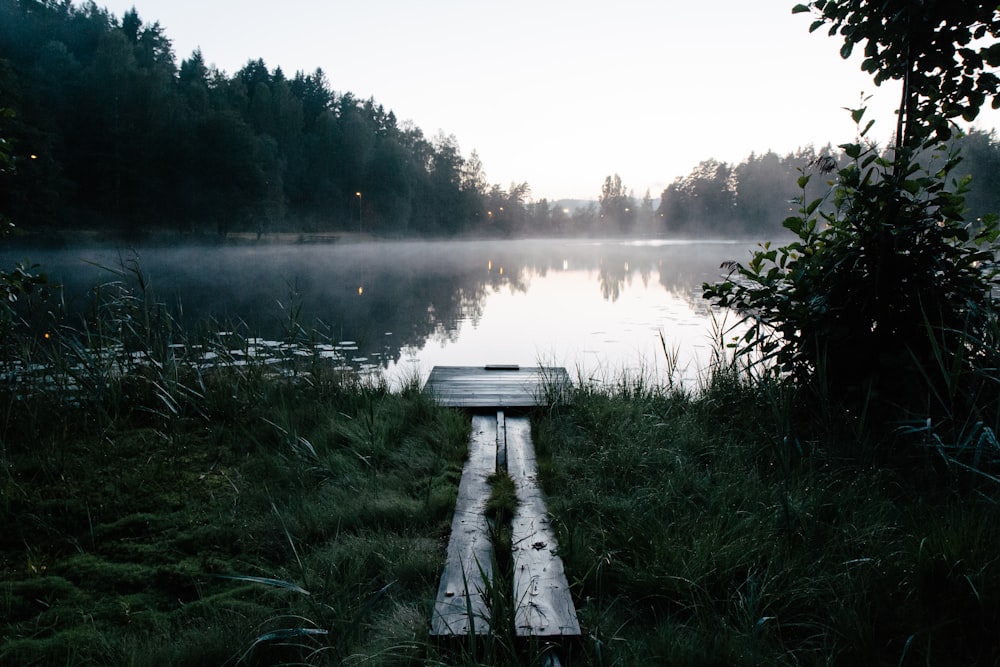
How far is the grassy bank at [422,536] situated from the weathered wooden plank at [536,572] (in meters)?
0.07

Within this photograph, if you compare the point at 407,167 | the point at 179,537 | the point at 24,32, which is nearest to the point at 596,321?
the point at 179,537

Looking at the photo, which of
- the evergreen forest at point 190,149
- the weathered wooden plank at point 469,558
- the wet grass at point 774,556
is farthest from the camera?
the evergreen forest at point 190,149

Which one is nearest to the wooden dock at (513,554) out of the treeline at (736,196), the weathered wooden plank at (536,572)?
the weathered wooden plank at (536,572)

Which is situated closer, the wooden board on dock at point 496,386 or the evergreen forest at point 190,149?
the wooden board on dock at point 496,386

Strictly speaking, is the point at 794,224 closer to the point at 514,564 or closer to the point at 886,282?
the point at 886,282

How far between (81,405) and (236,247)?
1422 inches

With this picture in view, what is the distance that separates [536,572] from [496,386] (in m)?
3.09

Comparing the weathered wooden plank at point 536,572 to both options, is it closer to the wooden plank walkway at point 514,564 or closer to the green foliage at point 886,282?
the wooden plank walkway at point 514,564

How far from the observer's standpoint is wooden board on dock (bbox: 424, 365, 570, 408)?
178 inches

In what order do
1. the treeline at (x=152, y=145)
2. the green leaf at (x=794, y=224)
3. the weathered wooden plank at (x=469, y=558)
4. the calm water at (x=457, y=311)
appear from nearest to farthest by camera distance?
1. the weathered wooden plank at (x=469, y=558)
2. the green leaf at (x=794, y=224)
3. the calm water at (x=457, y=311)
4. the treeline at (x=152, y=145)

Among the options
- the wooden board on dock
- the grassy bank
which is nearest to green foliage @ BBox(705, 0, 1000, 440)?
the grassy bank

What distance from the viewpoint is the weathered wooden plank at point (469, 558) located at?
182 cm

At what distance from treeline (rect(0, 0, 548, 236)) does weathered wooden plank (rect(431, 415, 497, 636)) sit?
22866 millimetres

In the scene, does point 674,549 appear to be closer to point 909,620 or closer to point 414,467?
point 909,620
